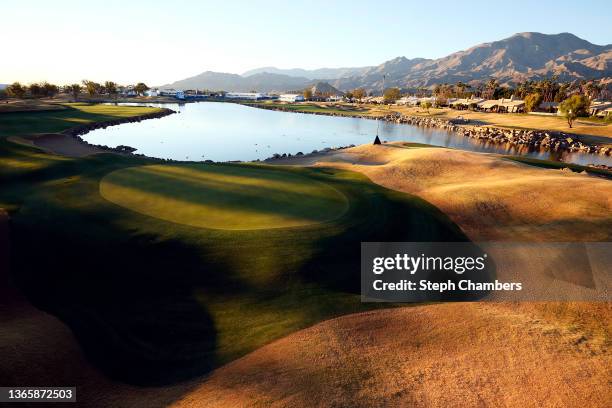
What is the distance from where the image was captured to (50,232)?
66.7 feet

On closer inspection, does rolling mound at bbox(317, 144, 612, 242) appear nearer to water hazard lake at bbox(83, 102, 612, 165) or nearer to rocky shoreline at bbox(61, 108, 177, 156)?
water hazard lake at bbox(83, 102, 612, 165)

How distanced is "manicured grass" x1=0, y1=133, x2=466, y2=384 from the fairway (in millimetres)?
596

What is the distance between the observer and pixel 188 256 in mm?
18672

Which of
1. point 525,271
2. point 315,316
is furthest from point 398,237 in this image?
point 315,316

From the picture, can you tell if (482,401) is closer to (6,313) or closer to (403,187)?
(6,313)

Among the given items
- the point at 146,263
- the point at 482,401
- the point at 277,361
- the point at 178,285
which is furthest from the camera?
the point at 146,263

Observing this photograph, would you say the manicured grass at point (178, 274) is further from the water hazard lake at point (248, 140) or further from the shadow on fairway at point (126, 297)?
the water hazard lake at point (248, 140)

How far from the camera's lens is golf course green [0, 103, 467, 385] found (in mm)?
13633

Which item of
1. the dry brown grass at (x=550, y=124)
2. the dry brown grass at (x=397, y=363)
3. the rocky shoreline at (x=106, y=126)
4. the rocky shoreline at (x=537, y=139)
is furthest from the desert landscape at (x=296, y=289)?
the dry brown grass at (x=550, y=124)

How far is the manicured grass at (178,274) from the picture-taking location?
1331 cm

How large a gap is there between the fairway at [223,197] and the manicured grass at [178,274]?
1.96 feet

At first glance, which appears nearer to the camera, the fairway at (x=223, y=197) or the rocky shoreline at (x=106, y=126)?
the fairway at (x=223, y=197)

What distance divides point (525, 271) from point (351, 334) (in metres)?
11.8

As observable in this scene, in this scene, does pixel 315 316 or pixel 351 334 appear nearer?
pixel 351 334
